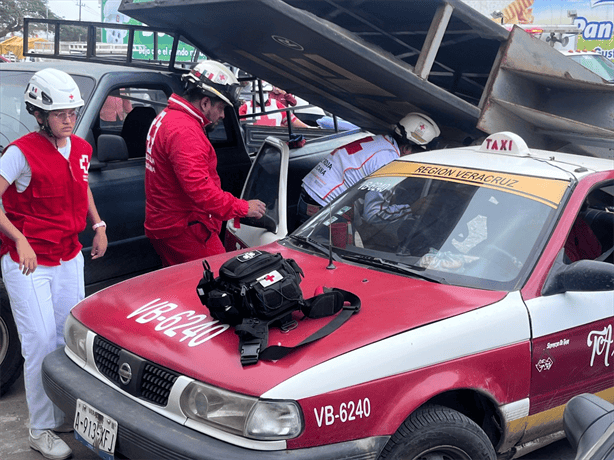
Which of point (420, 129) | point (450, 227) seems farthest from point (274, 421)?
point (420, 129)

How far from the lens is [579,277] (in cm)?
297

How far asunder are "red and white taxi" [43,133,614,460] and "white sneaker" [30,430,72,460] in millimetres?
539

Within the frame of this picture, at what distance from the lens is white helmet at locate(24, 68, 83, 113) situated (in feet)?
10.9

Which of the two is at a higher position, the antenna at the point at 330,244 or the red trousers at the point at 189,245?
the antenna at the point at 330,244

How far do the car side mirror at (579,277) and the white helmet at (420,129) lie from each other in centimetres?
193

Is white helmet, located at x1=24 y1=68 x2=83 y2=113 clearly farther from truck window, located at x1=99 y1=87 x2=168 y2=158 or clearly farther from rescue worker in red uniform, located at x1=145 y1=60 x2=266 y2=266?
truck window, located at x1=99 y1=87 x2=168 y2=158

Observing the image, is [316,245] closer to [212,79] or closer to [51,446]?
[212,79]

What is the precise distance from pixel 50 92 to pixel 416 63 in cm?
261

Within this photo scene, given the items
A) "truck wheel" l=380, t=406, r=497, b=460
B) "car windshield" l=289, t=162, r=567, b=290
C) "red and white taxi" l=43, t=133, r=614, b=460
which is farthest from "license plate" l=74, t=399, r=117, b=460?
"car windshield" l=289, t=162, r=567, b=290

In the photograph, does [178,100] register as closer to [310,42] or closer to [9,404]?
[310,42]

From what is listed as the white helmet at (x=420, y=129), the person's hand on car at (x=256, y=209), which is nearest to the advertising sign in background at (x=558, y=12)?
the white helmet at (x=420, y=129)

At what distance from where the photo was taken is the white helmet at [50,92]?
131 inches

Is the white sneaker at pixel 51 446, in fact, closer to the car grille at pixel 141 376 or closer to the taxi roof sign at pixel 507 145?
the car grille at pixel 141 376

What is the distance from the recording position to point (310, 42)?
169 inches
